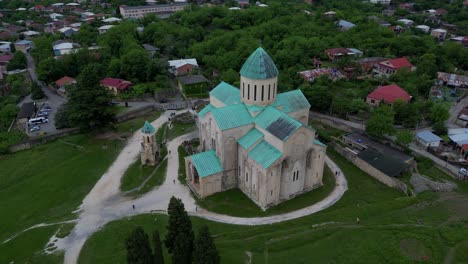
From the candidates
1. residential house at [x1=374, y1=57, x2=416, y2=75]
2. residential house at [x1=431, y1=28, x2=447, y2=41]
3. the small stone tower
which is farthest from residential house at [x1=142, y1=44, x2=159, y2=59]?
residential house at [x1=431, y1=28, x2=447, y2=41]

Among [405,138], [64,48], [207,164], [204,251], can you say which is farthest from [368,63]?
[64,48]

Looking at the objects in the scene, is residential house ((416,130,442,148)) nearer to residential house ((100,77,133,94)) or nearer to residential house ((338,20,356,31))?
residential house ((100,77,133,94))

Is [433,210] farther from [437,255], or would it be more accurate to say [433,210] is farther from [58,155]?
[58,155]

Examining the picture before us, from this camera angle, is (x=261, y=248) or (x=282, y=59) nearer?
(x=261, y=248)

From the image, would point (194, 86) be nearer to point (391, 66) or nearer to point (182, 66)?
point (182, 66)

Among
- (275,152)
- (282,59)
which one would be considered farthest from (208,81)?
(275,152)

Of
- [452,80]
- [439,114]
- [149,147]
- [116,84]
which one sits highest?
[439,114]

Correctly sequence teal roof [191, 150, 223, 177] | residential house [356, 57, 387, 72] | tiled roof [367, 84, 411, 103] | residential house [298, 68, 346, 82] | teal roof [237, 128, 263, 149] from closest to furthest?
teal roof [237, 128, 263, 149] → teal roof [191, 150, 223, 177] → tiled roof [367, 84, 411, 103] → residential house [298, 68, 346, 82] → residential house [356, 57, 387, 72]
